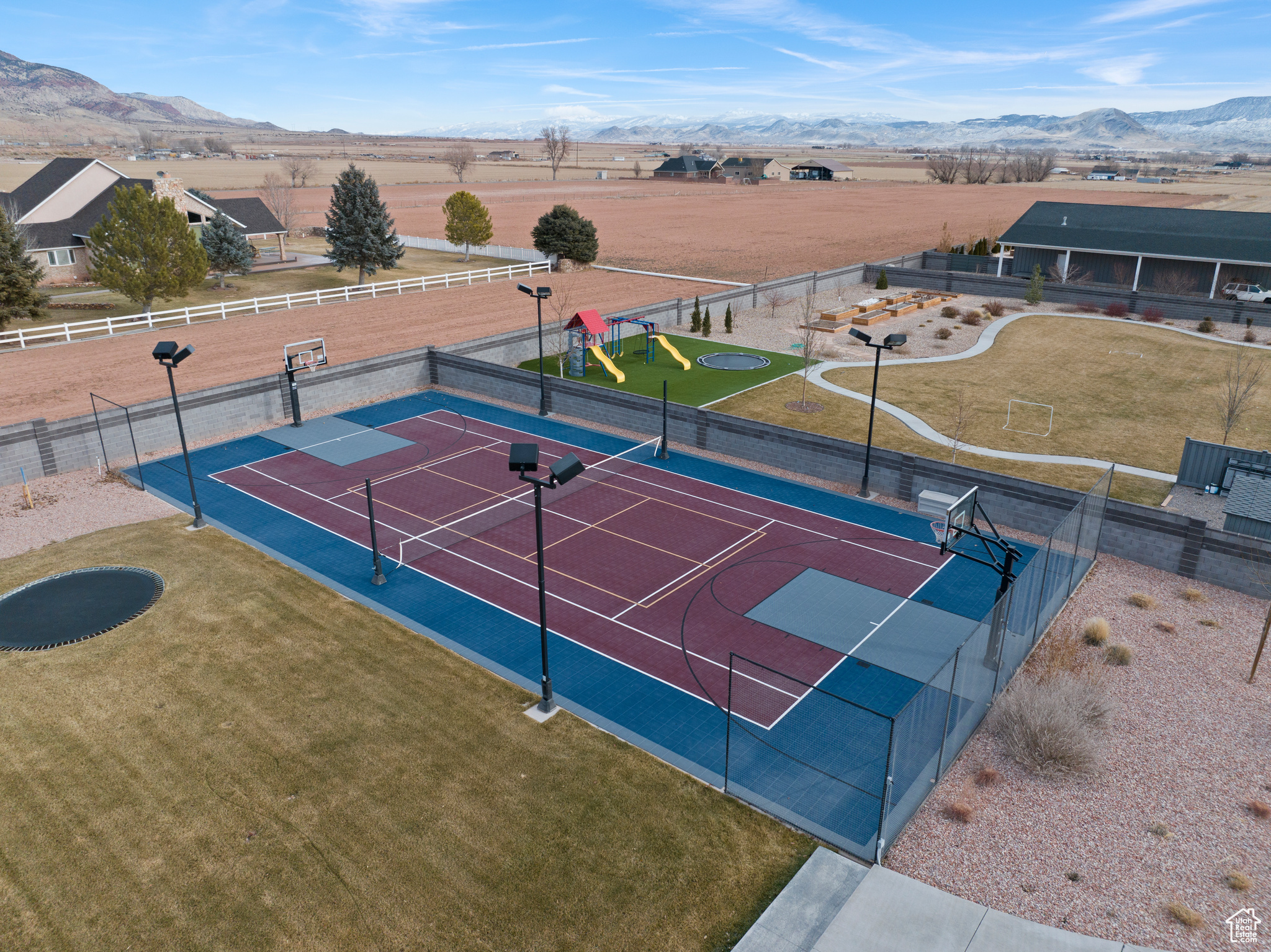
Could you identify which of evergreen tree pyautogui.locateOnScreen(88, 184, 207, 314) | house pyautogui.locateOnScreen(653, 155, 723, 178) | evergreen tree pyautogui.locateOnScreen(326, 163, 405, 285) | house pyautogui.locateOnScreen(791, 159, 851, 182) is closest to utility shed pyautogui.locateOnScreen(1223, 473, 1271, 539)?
evergreen tree pyautogui.locateOnScreen(88, 184, 207, 314)

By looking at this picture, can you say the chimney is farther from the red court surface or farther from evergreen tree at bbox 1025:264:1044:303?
evergreen tree at bbox 1025:264:1044:303

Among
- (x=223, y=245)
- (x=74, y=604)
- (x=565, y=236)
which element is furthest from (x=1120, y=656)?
(x=223, y=245)

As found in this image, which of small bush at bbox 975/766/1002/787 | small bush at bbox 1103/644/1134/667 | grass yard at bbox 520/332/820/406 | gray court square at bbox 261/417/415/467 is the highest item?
grass yard at bbox 520/332/820/406

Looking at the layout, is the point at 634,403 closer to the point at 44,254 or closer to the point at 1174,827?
the point at 1174,827

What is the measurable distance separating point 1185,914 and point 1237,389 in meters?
27.8

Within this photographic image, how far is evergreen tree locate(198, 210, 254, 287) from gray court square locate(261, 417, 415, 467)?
28609mm

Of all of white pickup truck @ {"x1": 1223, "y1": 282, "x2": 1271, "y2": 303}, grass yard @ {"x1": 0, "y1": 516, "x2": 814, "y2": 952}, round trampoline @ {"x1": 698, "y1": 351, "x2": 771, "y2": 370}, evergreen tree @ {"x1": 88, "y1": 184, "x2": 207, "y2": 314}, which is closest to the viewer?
grass yard @ {"x1": 0, "y1": 516, "x2": 814, "y2": 952}

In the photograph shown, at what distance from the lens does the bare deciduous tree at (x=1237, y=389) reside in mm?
27297

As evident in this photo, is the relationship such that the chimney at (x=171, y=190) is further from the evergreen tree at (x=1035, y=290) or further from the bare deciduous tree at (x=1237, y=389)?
the bare deciduous tree at (x=1237, y=389)

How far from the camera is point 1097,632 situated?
17.5 m

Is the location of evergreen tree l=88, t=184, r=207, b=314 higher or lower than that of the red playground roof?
higher

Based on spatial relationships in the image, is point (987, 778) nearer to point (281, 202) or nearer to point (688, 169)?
point (281, 202)

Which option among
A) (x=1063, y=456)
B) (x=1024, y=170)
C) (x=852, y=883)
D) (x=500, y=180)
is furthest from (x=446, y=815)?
(x=1024, y=170)

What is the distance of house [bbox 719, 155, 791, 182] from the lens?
17588 centimetres
